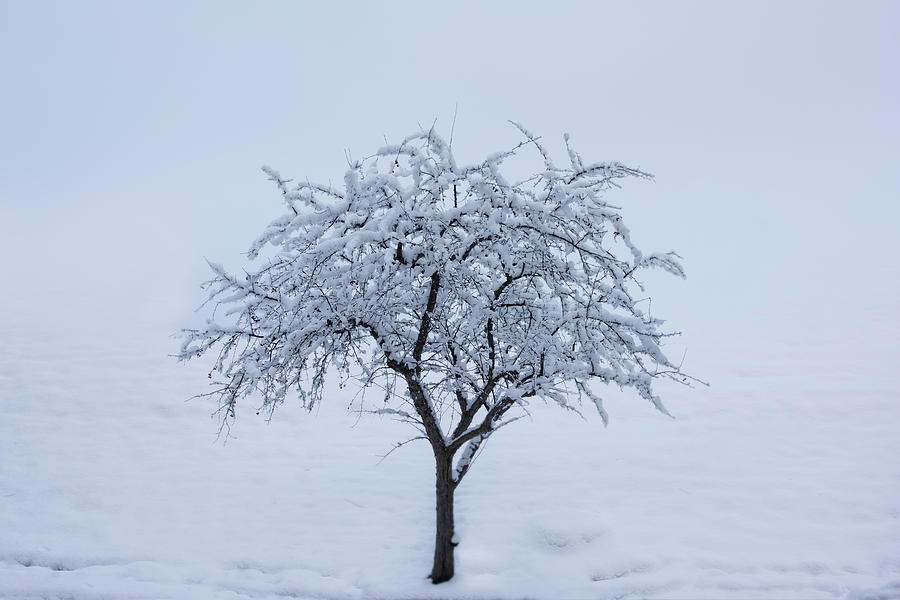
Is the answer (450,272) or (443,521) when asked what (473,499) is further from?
(450,272)

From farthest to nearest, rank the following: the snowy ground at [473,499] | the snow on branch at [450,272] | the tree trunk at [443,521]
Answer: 1. the snowy ground at [473,499]
2. the tree trunk at [443,521]
3. the snow on branch at [450,272]

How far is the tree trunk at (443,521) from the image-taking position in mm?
7238

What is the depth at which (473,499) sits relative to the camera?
33.7ft

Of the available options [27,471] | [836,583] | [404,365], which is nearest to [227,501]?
[27,471]

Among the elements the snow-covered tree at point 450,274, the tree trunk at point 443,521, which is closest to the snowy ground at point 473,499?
the tree trunk at point 443,521

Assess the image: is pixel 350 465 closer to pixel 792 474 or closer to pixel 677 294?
pixel 792 474

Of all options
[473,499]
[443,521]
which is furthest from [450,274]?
[473,499]

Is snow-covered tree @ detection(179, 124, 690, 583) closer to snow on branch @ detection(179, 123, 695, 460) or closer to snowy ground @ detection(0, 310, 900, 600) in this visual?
snow on branch @ detection(179, 123, 695, 460)

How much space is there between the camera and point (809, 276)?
3466cm

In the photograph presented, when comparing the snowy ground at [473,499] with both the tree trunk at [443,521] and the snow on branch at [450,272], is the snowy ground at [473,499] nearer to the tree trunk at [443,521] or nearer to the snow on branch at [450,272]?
the tree trunk at [443,521]

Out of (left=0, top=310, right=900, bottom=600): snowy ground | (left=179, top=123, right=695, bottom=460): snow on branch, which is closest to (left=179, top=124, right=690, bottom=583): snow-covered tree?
(left=179, top=123, right=695, bottom=460): snow on branch

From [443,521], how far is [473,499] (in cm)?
304

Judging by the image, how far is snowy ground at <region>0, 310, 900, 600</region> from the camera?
7.55m

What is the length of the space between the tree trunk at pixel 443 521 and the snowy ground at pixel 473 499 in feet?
0.78
